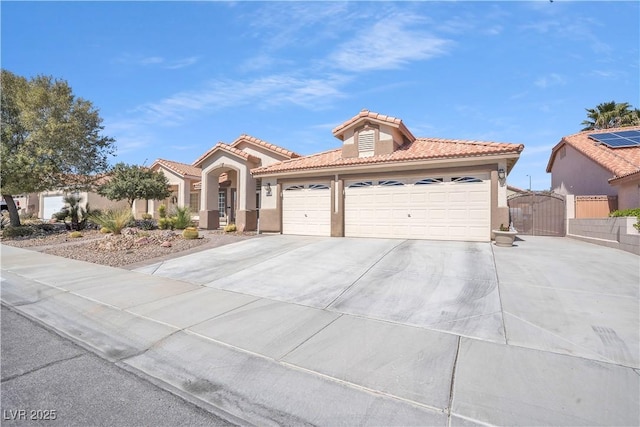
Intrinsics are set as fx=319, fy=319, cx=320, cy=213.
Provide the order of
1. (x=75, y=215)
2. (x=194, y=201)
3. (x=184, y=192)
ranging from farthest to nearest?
(x=194, y=201), (x=184, y=192), (x=75, y=215)

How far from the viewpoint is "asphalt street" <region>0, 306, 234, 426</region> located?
293cm

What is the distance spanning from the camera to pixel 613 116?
27438mm

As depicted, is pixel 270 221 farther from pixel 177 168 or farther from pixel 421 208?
pixel 177 168

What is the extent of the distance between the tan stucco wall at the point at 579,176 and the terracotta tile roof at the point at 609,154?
324 millimetres

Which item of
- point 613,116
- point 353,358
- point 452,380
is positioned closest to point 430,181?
point 353,358

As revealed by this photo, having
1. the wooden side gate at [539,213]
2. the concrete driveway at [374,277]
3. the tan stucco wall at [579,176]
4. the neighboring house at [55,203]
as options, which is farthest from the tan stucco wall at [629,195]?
the neighboring house at [55,203]

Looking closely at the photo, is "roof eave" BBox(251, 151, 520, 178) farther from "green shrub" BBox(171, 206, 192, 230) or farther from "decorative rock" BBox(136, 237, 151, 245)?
"decorative rock" BBox(136, 237, 151, 245)

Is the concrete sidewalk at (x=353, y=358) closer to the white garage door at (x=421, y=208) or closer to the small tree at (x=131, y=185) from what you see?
the white garage door at (x=421, y=208)

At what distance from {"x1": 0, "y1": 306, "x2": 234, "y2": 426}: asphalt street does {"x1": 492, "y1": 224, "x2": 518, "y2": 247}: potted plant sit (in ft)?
34.9

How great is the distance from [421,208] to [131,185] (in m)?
17.6

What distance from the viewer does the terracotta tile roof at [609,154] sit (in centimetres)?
1352

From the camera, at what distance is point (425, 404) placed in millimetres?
3033

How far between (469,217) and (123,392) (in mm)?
11700

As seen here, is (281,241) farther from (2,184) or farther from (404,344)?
(2,184)
